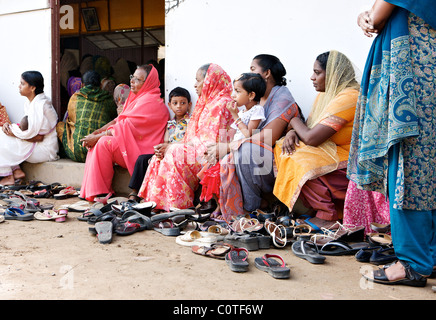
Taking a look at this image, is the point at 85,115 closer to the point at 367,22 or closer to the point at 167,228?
the point at 167,228

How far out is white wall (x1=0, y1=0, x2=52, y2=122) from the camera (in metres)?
6.19

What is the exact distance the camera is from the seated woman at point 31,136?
Answer: 5.80m

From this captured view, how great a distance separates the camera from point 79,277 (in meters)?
2.44

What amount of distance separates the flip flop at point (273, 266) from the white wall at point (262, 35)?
2204 mm

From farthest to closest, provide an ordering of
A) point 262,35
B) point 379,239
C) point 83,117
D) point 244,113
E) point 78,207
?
1. point 83,117
2. point 262,35
3. point 78,207
4. point 244,113
5. point 379,239

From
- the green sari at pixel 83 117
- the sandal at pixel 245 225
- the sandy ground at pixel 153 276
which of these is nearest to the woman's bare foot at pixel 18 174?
the green sari at pixel 83 117

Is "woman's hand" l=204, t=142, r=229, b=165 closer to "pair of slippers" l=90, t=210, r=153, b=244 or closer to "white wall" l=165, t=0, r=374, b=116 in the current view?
"pair of slippers" l=90, t=210, r=153, b=244

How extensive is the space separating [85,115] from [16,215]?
1979mm

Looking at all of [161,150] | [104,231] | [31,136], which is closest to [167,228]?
[104,231]

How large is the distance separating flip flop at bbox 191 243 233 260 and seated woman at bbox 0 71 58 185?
369cm

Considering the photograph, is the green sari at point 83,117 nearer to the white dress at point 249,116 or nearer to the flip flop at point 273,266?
the white dress at point 249,116

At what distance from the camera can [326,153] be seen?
3580 mm

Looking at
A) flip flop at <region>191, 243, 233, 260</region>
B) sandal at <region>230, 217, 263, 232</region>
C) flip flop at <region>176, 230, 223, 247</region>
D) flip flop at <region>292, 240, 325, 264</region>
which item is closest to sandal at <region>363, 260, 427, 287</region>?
flip flop at <region>292, 240, 325, 264</region>
